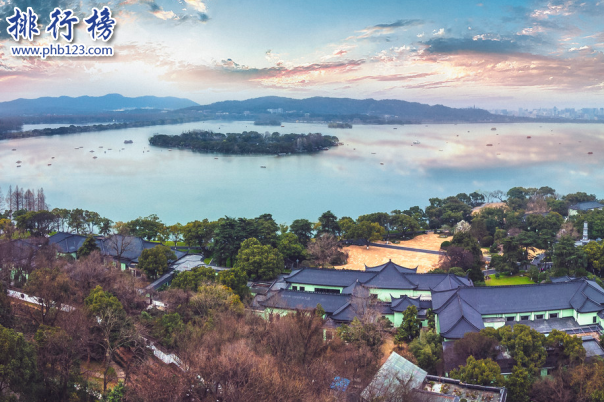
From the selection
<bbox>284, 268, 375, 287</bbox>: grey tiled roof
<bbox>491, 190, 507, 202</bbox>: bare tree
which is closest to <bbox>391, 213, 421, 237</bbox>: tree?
<bbox>284, 268, 375, 287</bbox>: grey tiled roof

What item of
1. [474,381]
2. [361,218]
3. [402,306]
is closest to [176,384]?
[474,381]

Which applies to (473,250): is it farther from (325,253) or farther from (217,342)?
(217,342)

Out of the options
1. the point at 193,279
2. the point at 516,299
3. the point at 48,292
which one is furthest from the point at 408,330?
the point at 48,292

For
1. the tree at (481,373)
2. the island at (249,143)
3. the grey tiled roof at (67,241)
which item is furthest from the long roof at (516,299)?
the island at (249,143)

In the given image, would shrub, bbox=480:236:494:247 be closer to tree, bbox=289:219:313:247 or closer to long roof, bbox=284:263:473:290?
long roof, bbox=284:263:473:290

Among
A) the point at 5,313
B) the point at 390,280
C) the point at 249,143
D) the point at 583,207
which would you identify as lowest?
the point at 390,280

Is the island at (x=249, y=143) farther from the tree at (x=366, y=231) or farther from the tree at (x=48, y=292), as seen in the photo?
the tree at (x=48, y=292)
